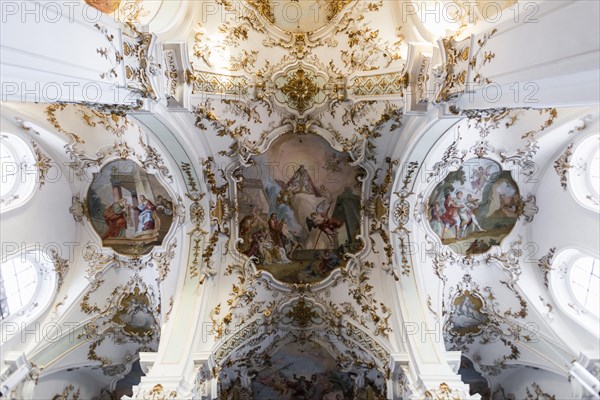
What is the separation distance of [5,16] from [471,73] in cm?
578

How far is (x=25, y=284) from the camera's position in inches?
424

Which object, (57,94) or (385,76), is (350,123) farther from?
(57,94)

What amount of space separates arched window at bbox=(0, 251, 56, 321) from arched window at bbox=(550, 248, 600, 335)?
13.0 meters

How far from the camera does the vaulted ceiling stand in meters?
9.83

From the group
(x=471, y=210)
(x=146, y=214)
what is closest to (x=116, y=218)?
(x=146, y=214)

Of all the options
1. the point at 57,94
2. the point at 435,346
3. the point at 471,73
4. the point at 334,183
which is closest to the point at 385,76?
the point at 334,183

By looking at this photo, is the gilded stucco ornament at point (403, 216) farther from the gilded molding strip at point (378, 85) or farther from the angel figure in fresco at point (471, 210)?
the gilded molding strip at point (378, 85)

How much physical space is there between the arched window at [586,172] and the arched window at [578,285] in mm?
1329

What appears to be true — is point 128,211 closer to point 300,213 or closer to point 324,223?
point 300,213

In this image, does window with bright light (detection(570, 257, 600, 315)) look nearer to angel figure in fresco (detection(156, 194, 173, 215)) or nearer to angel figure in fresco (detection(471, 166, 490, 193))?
angel figure in fresco (detection(471, 166, 490, 193))

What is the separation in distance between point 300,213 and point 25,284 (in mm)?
7340

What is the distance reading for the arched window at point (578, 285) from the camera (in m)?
10.1

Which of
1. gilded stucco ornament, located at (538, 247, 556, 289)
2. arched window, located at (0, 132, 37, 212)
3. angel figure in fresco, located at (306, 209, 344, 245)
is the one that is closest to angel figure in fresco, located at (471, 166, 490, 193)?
gilded stucco ornament, located at (538, 247, 556, 289)

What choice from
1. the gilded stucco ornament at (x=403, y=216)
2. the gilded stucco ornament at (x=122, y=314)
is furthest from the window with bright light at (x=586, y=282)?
the gilded stucco ornament at (x=122, y=314)
